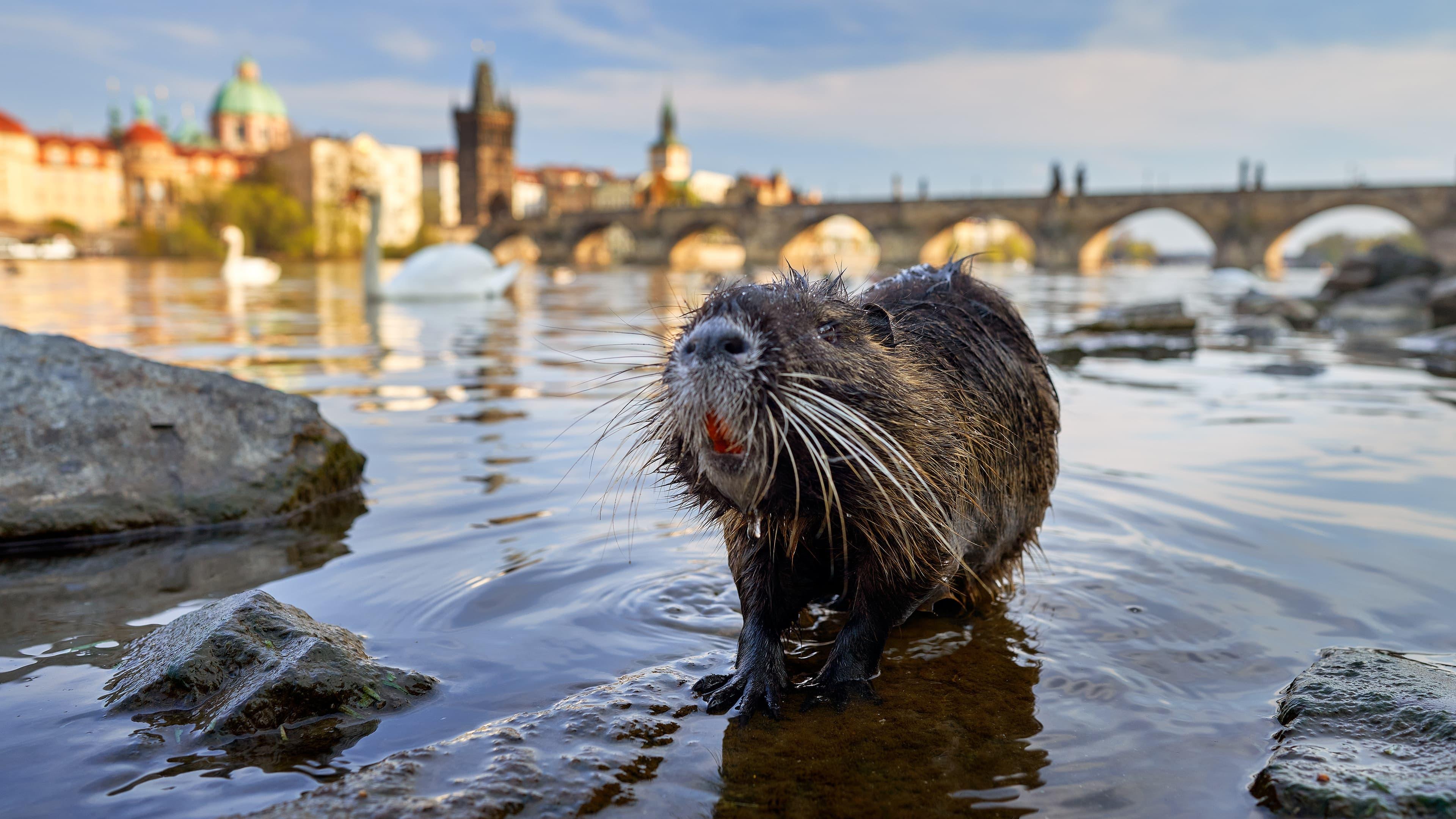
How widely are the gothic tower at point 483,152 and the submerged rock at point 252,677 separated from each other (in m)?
118

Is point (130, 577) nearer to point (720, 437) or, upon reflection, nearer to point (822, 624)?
point (822, 624)

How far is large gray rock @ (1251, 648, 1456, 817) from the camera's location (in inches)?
84.2

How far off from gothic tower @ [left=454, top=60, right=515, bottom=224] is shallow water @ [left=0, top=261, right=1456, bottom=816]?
115 m

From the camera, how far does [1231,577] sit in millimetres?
3881

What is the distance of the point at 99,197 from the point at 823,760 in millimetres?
134874

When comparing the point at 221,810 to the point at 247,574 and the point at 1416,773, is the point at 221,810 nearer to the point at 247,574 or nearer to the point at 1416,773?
the point at 247,574

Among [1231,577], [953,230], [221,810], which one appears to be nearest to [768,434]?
[221,810]

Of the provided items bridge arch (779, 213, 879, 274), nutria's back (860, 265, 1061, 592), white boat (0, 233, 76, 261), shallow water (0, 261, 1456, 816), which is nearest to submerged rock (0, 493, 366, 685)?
shallow water (0, 261, 1456, 816)

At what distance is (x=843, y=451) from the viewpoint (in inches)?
95.4

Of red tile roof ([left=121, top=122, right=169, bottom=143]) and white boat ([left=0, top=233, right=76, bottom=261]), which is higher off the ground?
red tile roof ([left=121, top=122, right=169, bottom=143])

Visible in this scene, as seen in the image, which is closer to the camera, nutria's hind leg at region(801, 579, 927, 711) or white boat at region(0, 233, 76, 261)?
nutria's hind leg at region(801, 579, 927, 711)

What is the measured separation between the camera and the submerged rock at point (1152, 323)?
14008 mm

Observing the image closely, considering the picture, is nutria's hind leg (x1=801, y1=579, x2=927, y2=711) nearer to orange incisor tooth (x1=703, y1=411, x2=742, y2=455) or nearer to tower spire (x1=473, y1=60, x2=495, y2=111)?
orange incisor tooth (x1=703, y1=411, x2=742, y2=455)

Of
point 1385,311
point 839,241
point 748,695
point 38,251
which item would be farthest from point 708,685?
point 38,251
